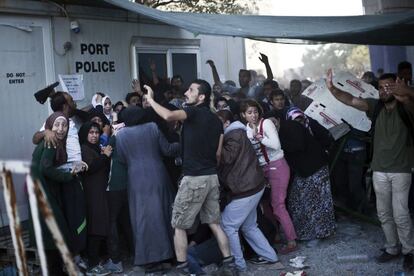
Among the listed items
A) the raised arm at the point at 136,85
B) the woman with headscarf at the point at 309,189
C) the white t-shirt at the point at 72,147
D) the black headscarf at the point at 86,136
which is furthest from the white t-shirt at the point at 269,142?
the raised arm at the point at 136,85

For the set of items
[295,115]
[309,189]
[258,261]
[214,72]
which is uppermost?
[214,72]

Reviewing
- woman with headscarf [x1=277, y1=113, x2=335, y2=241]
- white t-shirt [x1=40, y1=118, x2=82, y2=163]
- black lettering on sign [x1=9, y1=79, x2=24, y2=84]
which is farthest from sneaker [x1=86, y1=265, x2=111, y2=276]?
black lettering on sign [x1=9, y1=79, x2=24, y2=84]

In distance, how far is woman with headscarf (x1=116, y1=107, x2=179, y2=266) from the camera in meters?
5.55

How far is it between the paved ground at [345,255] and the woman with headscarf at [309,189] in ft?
0.62

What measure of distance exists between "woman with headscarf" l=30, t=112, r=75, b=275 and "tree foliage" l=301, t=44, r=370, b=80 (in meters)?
43.9

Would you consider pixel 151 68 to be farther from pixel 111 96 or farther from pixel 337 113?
pixel 337 113

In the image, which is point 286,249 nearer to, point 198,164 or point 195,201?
point 195,201

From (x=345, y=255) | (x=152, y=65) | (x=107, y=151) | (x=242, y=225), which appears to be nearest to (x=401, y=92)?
(x=345, y=255)

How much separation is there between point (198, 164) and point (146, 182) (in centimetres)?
69

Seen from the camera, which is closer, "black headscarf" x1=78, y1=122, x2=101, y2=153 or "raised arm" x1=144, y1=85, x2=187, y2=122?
"raised arm" x1=144, y1=85, x2=187, y2=122

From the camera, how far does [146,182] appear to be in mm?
5578

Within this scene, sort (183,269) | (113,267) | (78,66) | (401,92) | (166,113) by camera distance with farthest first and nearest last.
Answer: (78,66)
(113,267)
(183,269)
(401,92)
(166,113)

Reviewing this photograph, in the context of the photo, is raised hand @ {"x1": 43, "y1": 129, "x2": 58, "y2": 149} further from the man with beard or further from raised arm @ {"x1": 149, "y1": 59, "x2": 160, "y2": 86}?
raised arm @ {"x1": 149, "y1": 59, "x2": 160, "y2": 86}

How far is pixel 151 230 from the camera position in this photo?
18.5 ft
